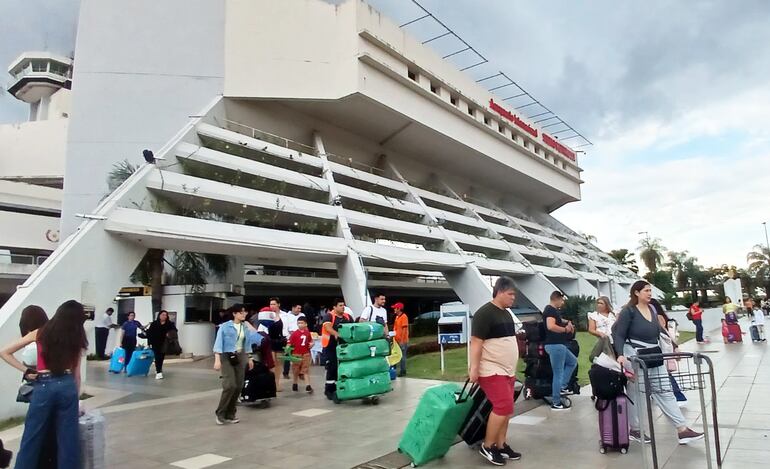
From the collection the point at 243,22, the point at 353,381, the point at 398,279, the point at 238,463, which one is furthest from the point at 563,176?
the point at 238,463

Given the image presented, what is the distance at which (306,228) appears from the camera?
732 inches

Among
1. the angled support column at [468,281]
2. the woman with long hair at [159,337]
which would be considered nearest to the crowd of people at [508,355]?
the woman with long hair at [159,337]

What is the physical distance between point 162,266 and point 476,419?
55.1 feet

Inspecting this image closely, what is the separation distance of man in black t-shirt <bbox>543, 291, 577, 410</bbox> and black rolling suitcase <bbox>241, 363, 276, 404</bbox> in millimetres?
4596

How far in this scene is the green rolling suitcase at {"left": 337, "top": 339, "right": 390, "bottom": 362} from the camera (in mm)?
8094

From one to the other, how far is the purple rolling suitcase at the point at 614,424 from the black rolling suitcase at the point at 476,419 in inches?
45.6

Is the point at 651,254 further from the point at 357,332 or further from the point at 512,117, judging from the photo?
the point at 357,332

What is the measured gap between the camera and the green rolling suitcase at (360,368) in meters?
8.06

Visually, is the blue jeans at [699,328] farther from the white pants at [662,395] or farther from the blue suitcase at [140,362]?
the blue suitcase at [140,362]

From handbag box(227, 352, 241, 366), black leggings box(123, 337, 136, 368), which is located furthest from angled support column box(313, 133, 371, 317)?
handbag box(227, 352, 241, 366)

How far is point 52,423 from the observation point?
3.88m

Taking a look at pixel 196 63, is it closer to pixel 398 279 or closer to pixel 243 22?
pixel 243 22

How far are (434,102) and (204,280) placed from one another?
15.0 meters

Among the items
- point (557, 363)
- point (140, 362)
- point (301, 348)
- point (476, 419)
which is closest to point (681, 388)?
point (476, 419)
